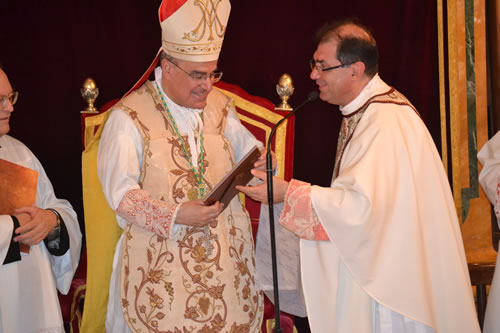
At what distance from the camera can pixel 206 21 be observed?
3352 mm

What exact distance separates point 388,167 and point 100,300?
166 centimetres

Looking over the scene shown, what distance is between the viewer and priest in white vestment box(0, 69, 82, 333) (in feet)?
10.6

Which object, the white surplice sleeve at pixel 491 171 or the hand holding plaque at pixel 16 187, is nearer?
the hand holding plaque at pixel 16 187

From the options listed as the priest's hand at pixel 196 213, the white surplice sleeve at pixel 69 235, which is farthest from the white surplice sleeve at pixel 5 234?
the priest's hand at pixel 196 213

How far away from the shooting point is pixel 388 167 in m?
3.13

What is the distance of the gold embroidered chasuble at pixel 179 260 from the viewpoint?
3178 millimetres

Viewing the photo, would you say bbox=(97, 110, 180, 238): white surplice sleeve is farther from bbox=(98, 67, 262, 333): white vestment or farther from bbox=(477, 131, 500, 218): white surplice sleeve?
bbox=(477, 131, 500, 218): white surplice sleeve

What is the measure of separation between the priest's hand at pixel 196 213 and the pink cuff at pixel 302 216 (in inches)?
13.2

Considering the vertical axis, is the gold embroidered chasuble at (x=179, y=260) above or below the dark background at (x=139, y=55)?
below

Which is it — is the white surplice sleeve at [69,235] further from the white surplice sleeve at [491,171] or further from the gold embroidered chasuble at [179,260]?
the white surplice sleeve at [491,171]

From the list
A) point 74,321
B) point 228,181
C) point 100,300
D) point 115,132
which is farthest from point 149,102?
point 74,321

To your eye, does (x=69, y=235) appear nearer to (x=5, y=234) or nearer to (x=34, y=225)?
(x=34, y=225)

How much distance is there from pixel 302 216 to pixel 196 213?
1.62ft

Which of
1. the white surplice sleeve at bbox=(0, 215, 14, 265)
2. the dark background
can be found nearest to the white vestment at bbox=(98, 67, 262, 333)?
the white surplice sleeve at bbox=(0, 215, 14, 265)
